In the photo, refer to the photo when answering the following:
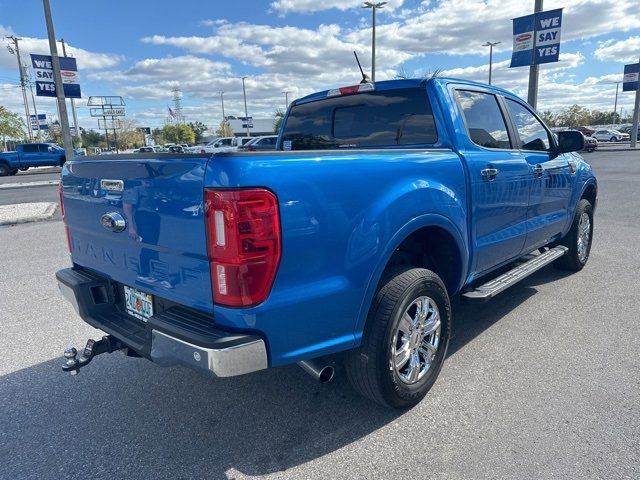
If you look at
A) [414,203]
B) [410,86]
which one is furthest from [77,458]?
[410,86]

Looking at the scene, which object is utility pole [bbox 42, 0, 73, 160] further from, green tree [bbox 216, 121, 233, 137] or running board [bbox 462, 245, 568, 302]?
green tree [bbox 216, 121, 233, 137]

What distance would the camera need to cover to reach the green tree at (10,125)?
164ft

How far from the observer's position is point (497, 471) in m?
2.30

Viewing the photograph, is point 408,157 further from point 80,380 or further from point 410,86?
point 80,380

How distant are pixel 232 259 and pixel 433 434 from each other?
5.11 ft

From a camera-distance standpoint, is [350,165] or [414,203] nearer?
[350,165]

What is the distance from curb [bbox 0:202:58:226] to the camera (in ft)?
32.1

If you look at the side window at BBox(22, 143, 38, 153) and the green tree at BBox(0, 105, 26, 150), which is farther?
the green tree at BBox(0, 105, 26, 150)

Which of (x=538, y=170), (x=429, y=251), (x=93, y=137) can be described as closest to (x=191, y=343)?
(x=429, y=251)

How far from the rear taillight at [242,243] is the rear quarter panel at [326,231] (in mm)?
40

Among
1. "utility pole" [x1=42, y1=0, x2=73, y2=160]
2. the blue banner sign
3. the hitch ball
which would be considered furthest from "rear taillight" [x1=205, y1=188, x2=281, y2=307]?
the blue banner sign

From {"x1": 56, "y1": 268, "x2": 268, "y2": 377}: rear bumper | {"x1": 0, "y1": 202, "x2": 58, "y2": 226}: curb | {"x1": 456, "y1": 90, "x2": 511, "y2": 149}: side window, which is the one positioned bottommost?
{"x1": 0, "y1": 202, "x2": 58, "y2": 226}: curb

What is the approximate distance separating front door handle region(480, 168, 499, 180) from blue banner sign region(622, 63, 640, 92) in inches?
1429

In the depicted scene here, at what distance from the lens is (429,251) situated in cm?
329
